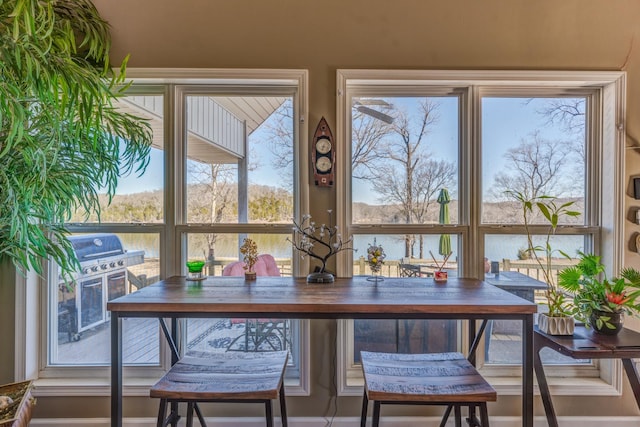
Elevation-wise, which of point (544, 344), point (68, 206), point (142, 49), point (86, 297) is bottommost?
point (544, 344)

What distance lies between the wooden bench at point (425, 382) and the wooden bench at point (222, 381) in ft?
1.36

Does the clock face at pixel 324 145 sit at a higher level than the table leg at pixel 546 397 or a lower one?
higher

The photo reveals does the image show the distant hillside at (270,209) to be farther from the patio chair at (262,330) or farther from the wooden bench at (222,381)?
the wooden bench at (222,381)

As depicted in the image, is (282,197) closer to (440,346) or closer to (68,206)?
(68,206)

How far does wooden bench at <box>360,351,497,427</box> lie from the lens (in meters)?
1.35

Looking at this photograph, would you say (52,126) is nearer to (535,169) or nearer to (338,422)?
(338,422)

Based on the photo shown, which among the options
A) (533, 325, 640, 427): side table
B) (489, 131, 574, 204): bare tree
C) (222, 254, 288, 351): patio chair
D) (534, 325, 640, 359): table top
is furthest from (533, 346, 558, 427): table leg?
(222, 254, 288, 351): patio chair

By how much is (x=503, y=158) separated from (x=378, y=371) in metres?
1.51

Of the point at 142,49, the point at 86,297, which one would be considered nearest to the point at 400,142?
the point at 142,49

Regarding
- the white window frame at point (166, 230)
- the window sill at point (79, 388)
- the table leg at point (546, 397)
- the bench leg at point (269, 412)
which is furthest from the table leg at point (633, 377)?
the window sill at point (79, 388)

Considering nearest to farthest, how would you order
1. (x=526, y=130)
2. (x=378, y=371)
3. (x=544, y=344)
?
1. (x=378, y=371)
2. (x=544, y=344)
3. (x=526, y=130)

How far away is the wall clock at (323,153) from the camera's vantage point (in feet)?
6.47

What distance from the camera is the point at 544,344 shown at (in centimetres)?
170

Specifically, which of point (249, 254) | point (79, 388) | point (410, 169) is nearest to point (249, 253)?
point (249, 254)
